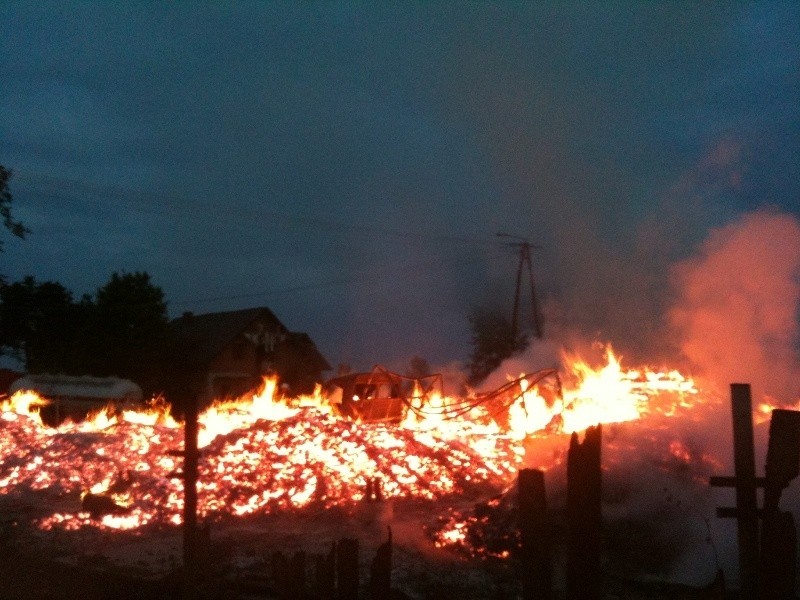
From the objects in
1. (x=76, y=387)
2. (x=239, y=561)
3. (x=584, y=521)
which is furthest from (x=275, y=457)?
(x=76, y=387)

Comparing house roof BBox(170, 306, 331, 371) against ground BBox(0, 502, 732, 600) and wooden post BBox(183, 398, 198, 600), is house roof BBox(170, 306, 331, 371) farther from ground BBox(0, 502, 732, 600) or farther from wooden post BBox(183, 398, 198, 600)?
wooden post BBox(183, 398, 198, 600)

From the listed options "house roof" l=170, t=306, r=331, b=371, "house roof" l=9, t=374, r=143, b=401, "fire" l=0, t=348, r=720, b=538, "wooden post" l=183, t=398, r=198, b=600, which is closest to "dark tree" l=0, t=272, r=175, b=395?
"house roof" l=170, t=306, r=331, b=371

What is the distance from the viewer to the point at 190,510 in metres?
8.50

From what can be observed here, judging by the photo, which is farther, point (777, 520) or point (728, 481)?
point (728, 481)

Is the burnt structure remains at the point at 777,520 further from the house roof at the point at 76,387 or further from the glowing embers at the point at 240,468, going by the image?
the house roof at the point at 76,387

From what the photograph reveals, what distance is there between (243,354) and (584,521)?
137ft

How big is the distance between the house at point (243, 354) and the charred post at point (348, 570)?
3446 cm

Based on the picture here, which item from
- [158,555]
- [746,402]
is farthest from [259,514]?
[746,402]

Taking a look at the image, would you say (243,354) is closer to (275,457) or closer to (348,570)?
(275,457)

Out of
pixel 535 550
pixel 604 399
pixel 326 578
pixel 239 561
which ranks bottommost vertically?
pixel 239 561

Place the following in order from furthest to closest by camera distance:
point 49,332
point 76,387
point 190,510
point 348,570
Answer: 1. point 49,332
2. point 76,387
3. point 190,510
4. point 348,570

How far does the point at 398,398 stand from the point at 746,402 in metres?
14.9

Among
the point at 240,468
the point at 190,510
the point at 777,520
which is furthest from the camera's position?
the point at 240,468

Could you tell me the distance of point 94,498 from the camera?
46.9 ft
